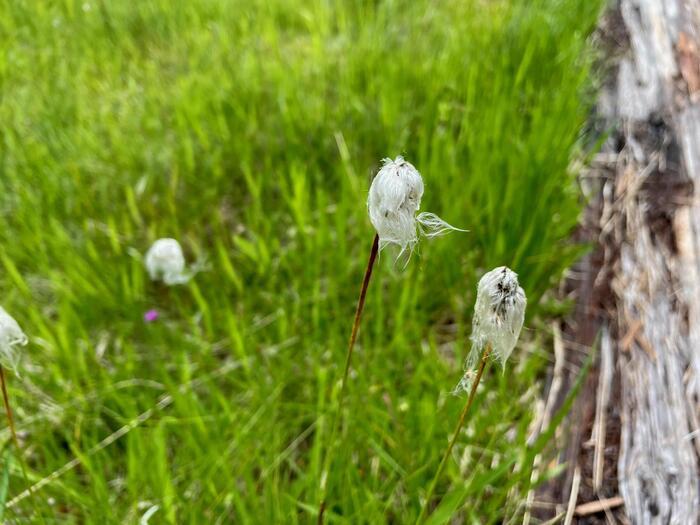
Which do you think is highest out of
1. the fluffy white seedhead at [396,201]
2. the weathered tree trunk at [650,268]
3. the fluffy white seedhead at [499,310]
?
the fluffy white seedhead at [396,201]

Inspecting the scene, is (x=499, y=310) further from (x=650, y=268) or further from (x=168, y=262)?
(x=168, y=262)

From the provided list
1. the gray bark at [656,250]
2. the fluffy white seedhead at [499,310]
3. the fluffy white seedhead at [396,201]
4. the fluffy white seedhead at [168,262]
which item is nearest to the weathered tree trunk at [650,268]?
the gray bark at [656,250]

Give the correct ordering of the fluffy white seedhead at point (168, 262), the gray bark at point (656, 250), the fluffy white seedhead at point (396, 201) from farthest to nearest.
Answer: the fluffy white seedhead at point (168, 262) → the gray bark at point (656, 250) → the fluffy white seedhead at point (396, 201)

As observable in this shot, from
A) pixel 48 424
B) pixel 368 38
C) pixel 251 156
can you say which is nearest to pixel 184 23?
pixel 368 38

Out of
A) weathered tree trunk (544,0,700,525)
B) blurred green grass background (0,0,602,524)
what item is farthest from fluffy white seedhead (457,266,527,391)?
weathered tree trunk (544,0,700,525)

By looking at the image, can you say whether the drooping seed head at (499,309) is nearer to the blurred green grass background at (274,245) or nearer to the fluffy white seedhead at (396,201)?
the fluffy white seedhead at (396,201)

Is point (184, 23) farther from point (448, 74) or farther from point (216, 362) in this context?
point (216, 362)
